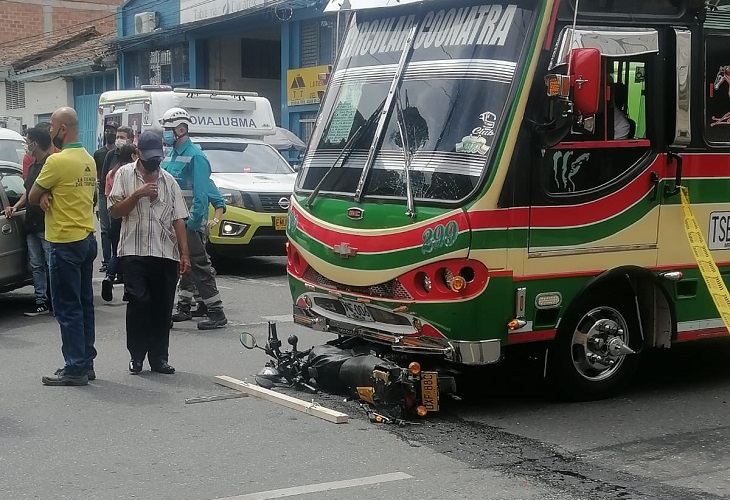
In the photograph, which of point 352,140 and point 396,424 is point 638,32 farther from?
point 396,424

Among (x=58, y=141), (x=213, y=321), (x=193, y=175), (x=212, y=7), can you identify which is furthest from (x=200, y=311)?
(x=212, y=7)

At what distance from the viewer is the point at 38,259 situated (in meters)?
10.9

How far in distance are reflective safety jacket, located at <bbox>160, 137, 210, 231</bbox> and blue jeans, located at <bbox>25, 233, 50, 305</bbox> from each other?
1.75 meters

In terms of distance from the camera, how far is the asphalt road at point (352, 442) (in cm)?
550

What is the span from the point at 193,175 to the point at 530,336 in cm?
412

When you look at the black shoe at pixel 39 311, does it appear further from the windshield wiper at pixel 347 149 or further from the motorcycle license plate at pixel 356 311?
the motorcycle license plate at pixel 356 311

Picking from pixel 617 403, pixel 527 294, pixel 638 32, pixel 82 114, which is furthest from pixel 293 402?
pixel 82 114

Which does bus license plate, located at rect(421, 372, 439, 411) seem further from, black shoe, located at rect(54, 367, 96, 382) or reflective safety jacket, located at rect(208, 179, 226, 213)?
reflective safety jacket, located at rect(208, 179, 226, 213)

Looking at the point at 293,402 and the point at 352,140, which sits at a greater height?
the point at 352,140

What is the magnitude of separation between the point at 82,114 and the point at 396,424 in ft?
105

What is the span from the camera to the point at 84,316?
799 cm

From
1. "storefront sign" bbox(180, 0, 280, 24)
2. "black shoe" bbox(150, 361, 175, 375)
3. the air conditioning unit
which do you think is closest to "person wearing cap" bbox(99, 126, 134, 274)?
"black shoe" bbox(150, 361, 175, 375)

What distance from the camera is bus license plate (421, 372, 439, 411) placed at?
6.72m

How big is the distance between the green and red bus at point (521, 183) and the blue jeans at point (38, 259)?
398 cm
